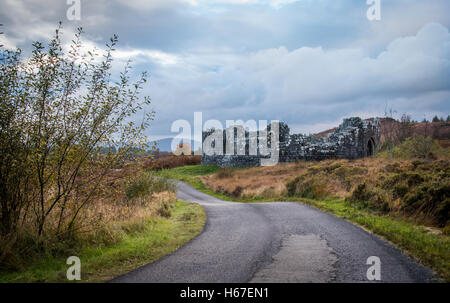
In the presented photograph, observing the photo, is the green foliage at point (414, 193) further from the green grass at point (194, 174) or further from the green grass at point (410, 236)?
the green grass at point (194, 174)

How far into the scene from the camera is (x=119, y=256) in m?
7.86

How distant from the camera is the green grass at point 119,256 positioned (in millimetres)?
6766

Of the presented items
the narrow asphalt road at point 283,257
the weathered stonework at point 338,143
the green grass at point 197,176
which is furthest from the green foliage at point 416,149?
the narrow asphalt road at point 283,257

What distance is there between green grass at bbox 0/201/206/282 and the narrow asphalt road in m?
0.42

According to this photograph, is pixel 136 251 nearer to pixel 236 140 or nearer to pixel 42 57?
pixel 42 57

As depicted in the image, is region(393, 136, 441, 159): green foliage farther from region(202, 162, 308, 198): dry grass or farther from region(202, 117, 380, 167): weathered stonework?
region(202, 162, 308, 198): dry grass

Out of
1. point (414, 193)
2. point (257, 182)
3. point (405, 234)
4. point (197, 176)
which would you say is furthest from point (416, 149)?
point (197, 176)

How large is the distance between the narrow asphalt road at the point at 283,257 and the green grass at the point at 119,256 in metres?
0.42

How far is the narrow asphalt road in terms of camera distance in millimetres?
6004

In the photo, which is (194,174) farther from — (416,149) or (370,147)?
(416,149)

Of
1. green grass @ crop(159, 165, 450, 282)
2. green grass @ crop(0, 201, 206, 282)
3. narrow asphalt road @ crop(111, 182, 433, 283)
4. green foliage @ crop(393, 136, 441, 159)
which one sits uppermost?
green foliage @ crop(393, 136, 441, 159)

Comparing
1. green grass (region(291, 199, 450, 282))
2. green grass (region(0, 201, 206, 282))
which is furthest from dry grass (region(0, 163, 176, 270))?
green grass (region(291, 199, 450, 282))
